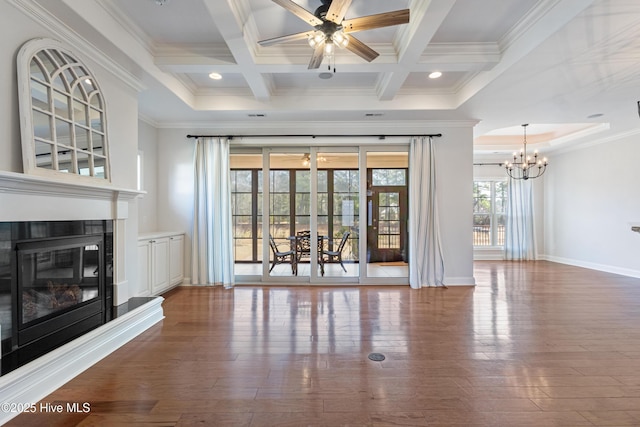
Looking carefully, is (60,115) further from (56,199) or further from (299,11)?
(299,11)

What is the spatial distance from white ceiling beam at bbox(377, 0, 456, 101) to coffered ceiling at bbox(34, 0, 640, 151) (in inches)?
0.4

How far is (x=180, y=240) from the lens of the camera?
4941 millimetres

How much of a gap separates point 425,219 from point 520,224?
14.9 feet

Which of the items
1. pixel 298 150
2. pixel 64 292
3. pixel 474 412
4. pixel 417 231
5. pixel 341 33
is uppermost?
pixel 341 33

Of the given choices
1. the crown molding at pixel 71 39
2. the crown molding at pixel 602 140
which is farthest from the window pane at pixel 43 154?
the crown molding at pixel 602 140

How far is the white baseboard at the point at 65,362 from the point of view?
6.04ft

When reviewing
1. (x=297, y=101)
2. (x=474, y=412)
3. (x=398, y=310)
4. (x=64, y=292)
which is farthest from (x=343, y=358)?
(x=297, y=101)

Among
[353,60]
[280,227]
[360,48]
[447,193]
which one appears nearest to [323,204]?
[280,227]

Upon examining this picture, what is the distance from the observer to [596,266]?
6418mm

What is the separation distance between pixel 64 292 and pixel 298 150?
3.83 metres

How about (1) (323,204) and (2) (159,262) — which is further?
(1) (323,204)

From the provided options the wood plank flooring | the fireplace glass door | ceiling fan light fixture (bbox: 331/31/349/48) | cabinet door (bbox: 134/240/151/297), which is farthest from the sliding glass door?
ceiling fan light fixture (bbox: 331/31/349/48)

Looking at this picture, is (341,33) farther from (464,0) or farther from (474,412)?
(474,412)

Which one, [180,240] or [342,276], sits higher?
[180,240]
